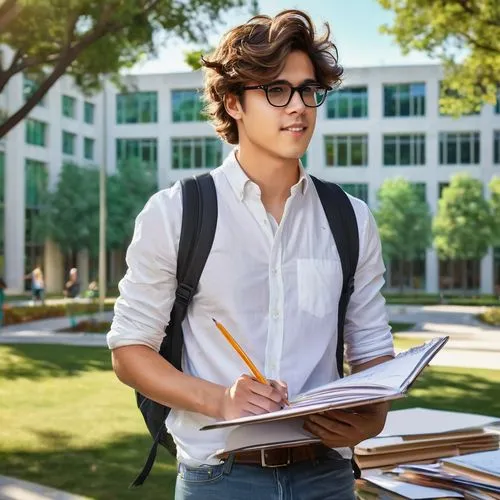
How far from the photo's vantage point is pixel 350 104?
59.5m

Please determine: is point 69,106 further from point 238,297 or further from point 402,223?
point 238,297

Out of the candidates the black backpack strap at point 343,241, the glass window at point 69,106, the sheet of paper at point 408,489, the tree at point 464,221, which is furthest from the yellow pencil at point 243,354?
the glass window at point 69,106

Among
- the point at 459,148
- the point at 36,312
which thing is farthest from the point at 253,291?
the point at 459,148

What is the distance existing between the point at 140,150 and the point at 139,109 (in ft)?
8.74

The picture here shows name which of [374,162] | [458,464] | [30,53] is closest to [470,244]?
[374,162]

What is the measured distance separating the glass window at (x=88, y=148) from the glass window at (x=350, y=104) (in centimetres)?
1527

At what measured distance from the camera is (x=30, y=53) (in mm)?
21344

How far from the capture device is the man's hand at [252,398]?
84.9 inches

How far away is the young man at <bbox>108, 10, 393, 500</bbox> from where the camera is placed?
2303mm

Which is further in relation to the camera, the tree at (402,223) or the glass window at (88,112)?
the glass window at (88,112)

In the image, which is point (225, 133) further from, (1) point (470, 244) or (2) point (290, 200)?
(1) point (470, 244)

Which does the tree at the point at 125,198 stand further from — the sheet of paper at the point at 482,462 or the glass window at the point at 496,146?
the sheet of paper at the point at 482,462

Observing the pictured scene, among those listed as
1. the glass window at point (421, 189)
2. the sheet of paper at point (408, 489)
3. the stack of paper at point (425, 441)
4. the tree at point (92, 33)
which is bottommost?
the sheet of paper at point (408, 489)

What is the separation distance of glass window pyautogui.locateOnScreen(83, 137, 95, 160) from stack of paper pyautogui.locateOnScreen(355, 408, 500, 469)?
59.4 m
